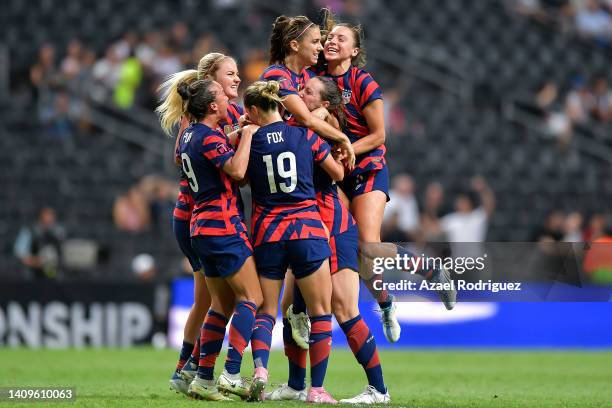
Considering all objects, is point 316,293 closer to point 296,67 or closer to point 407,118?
point 296,67

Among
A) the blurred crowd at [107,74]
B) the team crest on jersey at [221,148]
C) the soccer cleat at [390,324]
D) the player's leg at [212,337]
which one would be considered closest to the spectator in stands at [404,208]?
the blurred crowd at [107,74]

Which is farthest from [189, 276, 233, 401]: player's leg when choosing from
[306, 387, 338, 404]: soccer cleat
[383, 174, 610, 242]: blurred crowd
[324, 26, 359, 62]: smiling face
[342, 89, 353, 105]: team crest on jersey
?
[383, 174, 610, 242]: blurred crowd

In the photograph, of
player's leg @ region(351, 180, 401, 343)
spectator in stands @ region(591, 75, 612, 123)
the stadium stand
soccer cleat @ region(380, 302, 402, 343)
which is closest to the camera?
player's leg @ region(351, 180, 401, 343)

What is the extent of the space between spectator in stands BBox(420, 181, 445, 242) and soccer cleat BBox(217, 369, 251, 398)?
8.98 m

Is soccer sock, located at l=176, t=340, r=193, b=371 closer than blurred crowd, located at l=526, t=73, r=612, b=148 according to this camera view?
Yes

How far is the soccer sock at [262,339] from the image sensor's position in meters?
8.27

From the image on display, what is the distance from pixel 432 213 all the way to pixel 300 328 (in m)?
9.37

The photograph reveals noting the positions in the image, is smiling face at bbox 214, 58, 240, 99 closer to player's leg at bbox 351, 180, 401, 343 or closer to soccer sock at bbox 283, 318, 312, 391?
player's leg at bbox 351, 180, 401, 343

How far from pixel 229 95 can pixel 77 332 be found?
7.81 meters

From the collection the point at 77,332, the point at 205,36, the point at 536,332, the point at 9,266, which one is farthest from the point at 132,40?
the point at 536,332

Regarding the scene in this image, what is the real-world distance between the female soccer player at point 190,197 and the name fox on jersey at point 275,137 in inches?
25.2

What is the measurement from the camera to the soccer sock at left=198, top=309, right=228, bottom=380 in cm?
859

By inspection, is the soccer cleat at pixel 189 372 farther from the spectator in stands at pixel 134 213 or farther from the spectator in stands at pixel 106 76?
the spectator in stands at pixel 106 76

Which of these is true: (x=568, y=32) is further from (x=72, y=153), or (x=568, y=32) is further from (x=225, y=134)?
(x=225, y=134)
